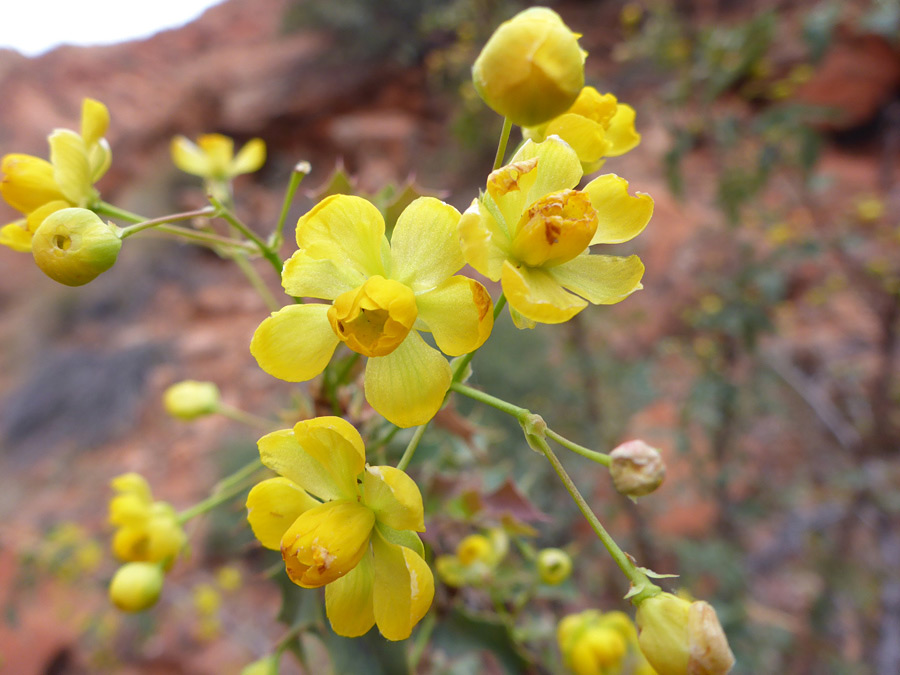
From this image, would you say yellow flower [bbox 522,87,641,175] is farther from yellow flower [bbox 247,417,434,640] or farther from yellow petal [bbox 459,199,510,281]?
yellow flower [bbox 247,417,434,640]

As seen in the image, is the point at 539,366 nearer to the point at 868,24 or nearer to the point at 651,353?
the point at 651,353

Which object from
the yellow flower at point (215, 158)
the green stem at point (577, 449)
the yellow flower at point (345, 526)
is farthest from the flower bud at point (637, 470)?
the yellow flower at point (215, 158)

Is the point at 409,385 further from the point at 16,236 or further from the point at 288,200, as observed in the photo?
the point at 16,236

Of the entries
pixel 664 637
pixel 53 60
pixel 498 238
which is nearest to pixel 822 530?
pixel 664 637

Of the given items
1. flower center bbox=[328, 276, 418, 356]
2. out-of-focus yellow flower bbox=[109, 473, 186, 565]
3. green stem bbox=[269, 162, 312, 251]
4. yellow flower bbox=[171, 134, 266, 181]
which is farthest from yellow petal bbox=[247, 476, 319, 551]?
yellow flower bbox=[171, 134, 266, 181]

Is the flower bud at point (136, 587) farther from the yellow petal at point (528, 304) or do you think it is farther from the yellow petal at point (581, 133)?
the yellow petal at point (581, 133)
